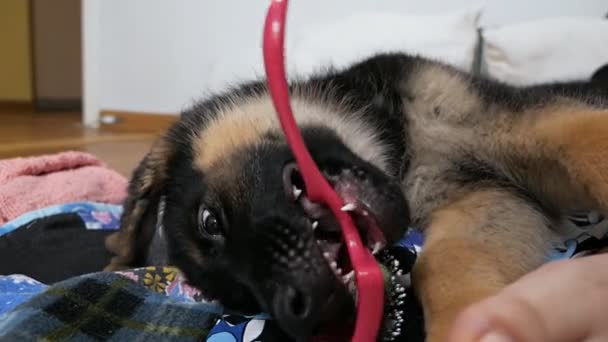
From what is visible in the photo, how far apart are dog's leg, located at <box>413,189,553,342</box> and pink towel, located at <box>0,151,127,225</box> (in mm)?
1372

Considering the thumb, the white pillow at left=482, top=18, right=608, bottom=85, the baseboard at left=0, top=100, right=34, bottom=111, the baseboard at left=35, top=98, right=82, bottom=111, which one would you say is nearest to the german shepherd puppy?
the thumb

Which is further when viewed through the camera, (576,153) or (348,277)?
(576,153)

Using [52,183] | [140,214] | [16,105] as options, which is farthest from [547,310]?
[16,105]

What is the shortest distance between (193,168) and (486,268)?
0.73 m

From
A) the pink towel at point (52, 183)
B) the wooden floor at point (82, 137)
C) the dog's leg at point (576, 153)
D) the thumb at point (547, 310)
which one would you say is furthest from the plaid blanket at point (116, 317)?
the wooden floor at point (82, 137)

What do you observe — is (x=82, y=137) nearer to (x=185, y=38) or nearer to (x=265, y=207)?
(x=185, y=38)

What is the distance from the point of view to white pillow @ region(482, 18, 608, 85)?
344 centimetres

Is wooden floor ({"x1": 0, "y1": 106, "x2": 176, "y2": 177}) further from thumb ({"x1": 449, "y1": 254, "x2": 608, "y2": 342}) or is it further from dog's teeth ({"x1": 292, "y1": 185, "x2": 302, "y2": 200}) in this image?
thumb ({"x1": 449, "y1": 254, "x2": 608, "y2": 342})

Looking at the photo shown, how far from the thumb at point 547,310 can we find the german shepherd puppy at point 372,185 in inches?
10.4

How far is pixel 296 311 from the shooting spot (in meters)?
1.05

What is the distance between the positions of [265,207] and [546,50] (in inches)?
110

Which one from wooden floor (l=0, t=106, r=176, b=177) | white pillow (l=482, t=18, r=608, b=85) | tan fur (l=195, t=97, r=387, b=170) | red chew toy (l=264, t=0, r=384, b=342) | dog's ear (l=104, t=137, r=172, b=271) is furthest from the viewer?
wooden floor (l=0, t=106, r=176, b=177)

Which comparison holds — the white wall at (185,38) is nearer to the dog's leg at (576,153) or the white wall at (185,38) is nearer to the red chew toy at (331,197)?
the dog's leg at (576,153)

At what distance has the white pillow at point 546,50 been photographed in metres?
3.44
